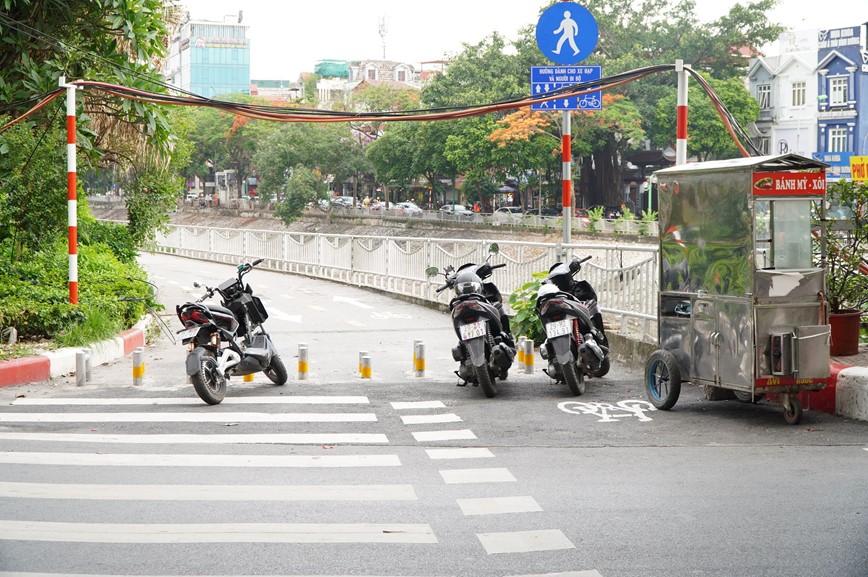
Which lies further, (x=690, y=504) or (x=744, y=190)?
(x=744, y=190)

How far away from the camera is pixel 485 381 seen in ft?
32.2

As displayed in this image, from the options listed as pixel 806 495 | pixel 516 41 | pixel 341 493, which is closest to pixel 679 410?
pixel 806 495

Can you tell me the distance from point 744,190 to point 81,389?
6.37 m

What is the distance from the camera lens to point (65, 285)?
13.6 metres

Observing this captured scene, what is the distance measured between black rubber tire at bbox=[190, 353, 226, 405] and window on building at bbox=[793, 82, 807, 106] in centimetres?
6361

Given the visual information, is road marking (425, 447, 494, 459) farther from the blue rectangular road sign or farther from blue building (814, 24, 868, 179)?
blue building (814, 24, 868, 179)

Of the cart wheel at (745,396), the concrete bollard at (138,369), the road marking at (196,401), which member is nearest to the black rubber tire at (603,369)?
the cart wheel at (745,396)

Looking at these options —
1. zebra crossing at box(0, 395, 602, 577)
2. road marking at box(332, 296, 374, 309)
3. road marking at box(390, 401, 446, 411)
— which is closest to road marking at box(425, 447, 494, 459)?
zebra crossing at box(0, 395, 602, 577)

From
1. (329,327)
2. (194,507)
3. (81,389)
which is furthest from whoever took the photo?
(329,327)

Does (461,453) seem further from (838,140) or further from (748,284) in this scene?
(838,140)

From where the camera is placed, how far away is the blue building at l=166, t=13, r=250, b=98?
154000 millimetres

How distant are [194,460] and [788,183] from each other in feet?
16.5

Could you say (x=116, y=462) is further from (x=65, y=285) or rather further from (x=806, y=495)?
(x=65, y=285)

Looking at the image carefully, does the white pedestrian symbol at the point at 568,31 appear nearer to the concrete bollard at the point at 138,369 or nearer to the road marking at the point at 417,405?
the road marking at the point at 417,405
